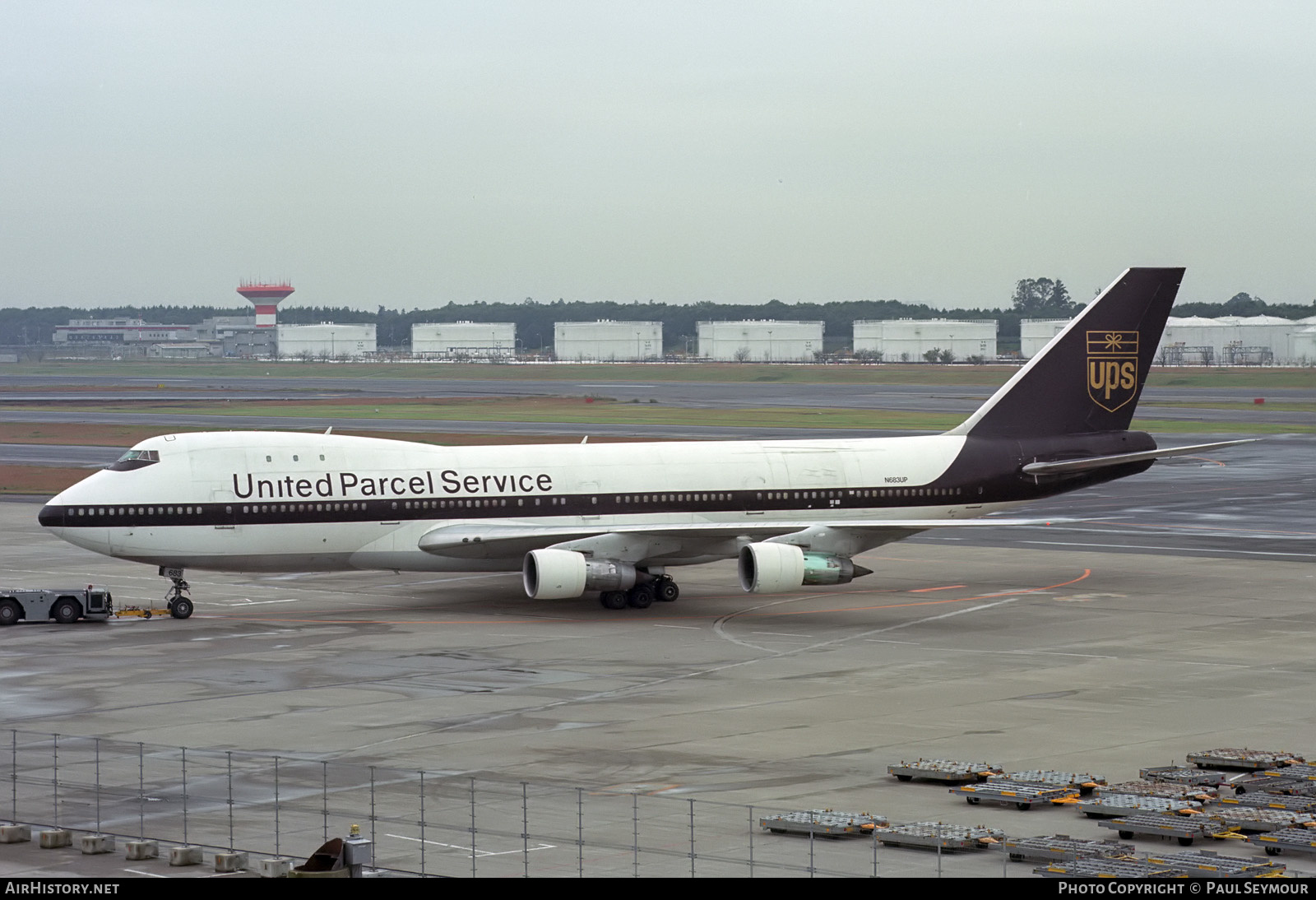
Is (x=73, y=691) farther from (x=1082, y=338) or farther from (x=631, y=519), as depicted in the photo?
(x=1082, y=338)

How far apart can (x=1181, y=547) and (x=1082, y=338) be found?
1057 cm

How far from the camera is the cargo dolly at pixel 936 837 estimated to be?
21250mm

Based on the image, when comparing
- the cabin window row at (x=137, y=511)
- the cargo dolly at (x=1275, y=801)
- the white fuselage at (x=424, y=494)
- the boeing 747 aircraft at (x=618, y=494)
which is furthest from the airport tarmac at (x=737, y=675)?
the cabin window row at (x=137, y=511)

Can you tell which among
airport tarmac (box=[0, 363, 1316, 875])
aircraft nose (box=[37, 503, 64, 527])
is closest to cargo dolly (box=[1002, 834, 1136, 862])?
airport tarmac (box=[0, 363, 1316, 875])

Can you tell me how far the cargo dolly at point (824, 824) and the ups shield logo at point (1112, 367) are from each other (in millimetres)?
30644

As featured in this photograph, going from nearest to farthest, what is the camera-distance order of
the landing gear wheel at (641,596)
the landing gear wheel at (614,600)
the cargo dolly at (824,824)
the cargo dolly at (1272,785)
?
the cargo dolly at (824,824), the cargo dolly at (1272,785), the landing gear wheel at (614,600), the landing gear wheel at (641,596)

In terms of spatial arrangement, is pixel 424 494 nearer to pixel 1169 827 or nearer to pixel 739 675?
pixel 739 675

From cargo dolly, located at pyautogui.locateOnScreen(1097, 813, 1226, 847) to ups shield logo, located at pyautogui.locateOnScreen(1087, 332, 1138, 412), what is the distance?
29615mm

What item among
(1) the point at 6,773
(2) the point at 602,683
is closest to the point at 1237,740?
(2) the point at 602,683

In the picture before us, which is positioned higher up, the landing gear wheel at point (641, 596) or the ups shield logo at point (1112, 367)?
the ups shield logo at point (1112, 367)

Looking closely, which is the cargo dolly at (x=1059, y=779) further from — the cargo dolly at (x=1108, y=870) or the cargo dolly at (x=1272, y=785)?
the cargo dolly at (x=1108, y=870)

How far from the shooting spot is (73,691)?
Result: 110 feet

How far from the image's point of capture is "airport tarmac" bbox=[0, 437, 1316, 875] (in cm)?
2709

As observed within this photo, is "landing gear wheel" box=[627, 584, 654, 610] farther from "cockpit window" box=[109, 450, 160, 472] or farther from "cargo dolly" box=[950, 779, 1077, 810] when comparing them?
"cargo dolly" box=[950, 779, 1077, 810]
